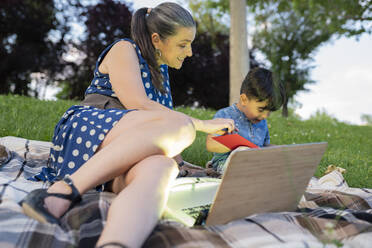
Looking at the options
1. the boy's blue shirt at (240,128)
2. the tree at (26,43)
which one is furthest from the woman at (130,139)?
the tree at (26,43)

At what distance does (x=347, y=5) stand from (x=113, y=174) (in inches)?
386

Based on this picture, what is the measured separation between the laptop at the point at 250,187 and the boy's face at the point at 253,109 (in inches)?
43.3

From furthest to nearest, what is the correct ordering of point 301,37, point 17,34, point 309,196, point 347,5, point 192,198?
point 301,37 < point 17,34 < point 347,5 < point 309,196 < point 192,198

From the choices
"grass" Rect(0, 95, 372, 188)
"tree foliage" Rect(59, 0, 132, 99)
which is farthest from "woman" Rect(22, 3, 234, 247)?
"tree foliage" Rect(59, 0, 132, 99)

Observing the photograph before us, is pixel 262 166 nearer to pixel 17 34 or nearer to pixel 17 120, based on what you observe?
pixel 17 120

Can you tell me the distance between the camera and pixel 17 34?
509 inches

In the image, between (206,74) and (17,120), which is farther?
(206,74)

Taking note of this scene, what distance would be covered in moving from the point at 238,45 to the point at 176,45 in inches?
215

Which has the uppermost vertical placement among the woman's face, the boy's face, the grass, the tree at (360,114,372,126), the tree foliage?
the tree foliage

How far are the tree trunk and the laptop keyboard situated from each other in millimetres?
5830

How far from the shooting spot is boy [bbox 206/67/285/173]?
2730 mm

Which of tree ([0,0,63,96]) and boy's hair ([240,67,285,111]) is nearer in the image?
boy's hair ([240,67,285,111])

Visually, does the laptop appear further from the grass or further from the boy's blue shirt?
the grass

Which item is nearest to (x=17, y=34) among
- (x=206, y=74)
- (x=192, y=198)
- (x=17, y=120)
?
(x=206, y=74)
